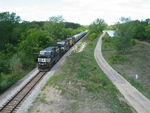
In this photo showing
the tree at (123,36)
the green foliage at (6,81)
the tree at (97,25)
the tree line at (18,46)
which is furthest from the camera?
the tree at (97,25)

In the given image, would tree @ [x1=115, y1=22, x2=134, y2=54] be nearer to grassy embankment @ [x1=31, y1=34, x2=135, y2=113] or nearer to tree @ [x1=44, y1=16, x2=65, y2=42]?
grassy embankment @ [x1=31, y1=34, x2=135, y2=113]

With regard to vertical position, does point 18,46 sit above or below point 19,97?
above

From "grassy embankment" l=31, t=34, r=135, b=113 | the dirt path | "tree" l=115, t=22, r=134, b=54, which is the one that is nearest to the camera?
"grassy embankment" l=31, t=34, r=135, b=113

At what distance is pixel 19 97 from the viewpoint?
868 inches

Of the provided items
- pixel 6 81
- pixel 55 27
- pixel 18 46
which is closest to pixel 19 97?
pixel 6 81

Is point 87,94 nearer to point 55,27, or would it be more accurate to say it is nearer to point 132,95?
point 132,95

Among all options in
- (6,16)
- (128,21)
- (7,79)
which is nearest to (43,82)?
(7,79)

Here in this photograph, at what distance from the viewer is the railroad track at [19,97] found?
1878 centimetres

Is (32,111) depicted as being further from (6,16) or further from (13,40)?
(6,16)

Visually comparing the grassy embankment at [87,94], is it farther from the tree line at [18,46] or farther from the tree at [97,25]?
the tree at [97,25]

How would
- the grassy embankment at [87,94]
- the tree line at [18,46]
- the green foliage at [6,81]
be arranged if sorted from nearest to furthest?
the grassy embankment at [87,94], the green foliage at [6,81], the tree line at [18,46]

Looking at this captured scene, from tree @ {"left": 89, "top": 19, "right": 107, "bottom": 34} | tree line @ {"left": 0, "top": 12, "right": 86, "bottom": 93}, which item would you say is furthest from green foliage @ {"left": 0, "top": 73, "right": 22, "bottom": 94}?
tree @ {"left": 89, "top": 19, "right": 107, "bottom": 34}

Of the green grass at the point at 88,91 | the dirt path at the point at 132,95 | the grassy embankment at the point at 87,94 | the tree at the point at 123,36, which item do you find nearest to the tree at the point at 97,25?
the tree at the point at 123,36

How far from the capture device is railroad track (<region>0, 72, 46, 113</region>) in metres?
18.8
